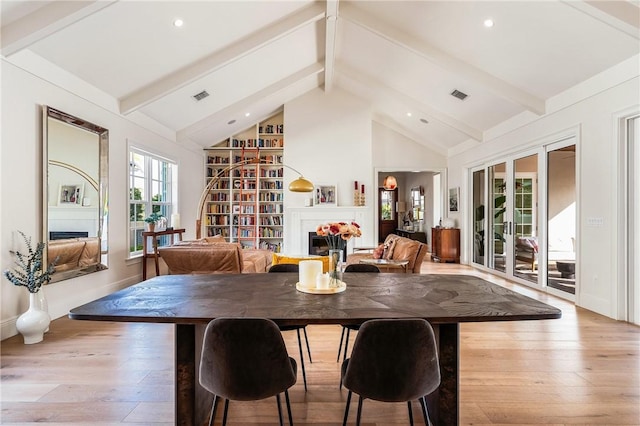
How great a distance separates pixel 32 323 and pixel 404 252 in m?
4.00

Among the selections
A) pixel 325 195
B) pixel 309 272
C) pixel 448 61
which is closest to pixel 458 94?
pixel 448 61

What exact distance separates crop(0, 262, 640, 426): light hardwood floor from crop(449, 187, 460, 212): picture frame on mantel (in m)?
4.59

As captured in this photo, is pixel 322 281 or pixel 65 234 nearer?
pixel 322 281

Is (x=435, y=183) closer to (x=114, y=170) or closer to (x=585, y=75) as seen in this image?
(x=585, y=75)

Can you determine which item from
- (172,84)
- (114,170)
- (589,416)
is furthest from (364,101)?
(589,416)

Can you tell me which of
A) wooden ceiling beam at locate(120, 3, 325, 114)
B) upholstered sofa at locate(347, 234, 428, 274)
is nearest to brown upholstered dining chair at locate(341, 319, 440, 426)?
upholstered sofa at locate(347, 234, 428, 274)

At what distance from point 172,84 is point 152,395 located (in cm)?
397

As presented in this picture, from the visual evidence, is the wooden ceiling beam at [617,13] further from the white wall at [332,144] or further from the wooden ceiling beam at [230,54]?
the white wall at [332,144]

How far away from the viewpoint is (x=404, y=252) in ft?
15.1

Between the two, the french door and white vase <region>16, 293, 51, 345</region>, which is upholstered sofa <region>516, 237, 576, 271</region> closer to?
the french door

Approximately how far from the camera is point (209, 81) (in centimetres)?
526

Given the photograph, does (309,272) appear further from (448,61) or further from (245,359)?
(448,61)

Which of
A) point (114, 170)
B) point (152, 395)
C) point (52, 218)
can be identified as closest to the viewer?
point (152, 395)

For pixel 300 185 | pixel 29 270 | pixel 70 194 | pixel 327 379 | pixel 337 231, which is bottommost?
pixel 327 379
